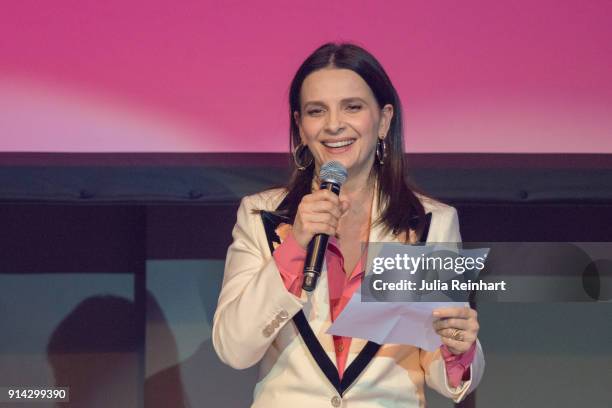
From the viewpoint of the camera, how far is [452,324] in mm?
1716

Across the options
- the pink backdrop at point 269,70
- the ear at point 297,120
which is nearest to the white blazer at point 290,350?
the ear at point 297,120

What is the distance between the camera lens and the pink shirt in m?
1.81

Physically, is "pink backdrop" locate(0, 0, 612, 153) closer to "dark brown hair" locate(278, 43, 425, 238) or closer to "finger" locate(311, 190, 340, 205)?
"dark brown hair" locate(278, 43, 425, 238)

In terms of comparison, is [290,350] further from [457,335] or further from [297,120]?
[297,120]

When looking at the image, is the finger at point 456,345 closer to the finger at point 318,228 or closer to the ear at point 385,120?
the finger at point 318,228

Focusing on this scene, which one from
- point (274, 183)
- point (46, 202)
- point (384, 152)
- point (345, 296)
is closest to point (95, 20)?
point (46, 202)

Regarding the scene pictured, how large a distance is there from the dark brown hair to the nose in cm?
13

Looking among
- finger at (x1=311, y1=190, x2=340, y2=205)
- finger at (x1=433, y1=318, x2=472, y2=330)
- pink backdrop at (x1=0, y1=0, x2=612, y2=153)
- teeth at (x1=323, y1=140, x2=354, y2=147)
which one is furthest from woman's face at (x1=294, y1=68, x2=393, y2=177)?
pink backdrop at (x1=0, y1=0, x2=612, y2=153)

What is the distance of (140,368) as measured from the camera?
315cm

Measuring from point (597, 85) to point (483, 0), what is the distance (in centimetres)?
44

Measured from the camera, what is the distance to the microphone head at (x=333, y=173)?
175cm

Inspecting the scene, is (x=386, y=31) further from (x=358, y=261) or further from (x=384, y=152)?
(x=358, y=261)

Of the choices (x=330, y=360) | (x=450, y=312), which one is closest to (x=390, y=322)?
(x=450, y=312)

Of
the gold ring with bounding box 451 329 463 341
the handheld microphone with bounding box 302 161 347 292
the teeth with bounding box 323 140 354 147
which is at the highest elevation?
the teeth with bounding box 323 140 354 147
